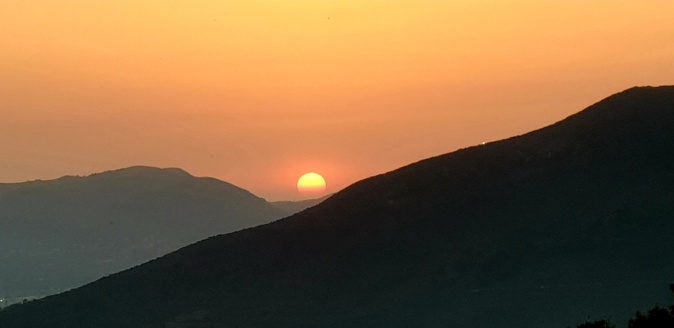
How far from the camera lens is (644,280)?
188 meters

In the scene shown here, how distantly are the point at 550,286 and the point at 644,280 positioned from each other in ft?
51.9

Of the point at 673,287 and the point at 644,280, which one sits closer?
the point at 673,287

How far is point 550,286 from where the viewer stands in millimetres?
197375

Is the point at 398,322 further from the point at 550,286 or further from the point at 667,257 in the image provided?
the point at 667,257

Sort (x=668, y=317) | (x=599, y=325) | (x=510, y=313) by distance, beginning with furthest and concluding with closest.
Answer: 1. (x=510, y=313)
2. (x=599, y=325)
3. (x=668, y=317)

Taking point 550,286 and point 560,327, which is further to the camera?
point 550,286

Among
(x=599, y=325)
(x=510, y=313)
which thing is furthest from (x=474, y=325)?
(x=599, y=325)

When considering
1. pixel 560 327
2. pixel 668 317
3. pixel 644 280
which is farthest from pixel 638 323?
pixel 644 280

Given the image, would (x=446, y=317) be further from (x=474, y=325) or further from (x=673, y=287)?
(x=673, y=287)

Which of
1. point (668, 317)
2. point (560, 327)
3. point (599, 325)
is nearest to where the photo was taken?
point (668, 317)

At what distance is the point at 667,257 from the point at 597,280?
1164cm

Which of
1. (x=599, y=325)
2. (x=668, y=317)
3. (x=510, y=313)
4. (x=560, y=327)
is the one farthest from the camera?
(x=510, y=313)

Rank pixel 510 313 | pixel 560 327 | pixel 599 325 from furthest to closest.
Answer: pixel 510 313
pixel 560 327
pixel 599 325

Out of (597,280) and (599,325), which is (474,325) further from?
(599,325)
